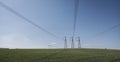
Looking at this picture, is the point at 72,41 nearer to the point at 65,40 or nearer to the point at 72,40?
the point at 72,40

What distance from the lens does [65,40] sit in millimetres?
110875

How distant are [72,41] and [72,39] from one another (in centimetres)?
220

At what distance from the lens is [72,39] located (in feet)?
345

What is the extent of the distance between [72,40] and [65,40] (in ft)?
26.4

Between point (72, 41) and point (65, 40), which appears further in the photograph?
point (65, 40)

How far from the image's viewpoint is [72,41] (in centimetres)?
10331

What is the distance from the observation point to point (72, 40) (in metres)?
104

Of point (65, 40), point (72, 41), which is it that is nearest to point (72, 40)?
point (72, 41)

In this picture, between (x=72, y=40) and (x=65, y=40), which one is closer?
(x=72, y=40)

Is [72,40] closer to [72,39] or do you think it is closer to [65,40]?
[72,39]

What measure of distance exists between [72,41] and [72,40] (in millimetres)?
902

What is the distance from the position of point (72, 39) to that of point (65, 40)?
716 centimetres
